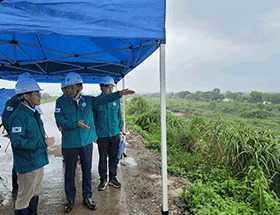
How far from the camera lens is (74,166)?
7.83 ft

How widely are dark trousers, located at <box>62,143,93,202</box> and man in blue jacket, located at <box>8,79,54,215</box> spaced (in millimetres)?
413

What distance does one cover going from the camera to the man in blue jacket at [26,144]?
5.83ft

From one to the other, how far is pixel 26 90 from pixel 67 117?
625mm

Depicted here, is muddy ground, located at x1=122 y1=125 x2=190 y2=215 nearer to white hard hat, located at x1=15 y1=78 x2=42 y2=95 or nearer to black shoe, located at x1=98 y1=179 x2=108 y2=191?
black shoe, located at x1=98 y1=179 x2=108 y2=191

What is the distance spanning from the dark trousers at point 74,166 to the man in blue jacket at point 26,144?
0.41m

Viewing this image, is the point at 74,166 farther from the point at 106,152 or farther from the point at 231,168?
the point at 231,168

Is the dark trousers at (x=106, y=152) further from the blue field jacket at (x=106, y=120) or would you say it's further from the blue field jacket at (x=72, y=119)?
the blue field jacket at (x=72, y=119)

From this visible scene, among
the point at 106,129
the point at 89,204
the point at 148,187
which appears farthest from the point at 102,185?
the point at 106,129

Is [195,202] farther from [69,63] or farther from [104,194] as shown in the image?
[69,63]

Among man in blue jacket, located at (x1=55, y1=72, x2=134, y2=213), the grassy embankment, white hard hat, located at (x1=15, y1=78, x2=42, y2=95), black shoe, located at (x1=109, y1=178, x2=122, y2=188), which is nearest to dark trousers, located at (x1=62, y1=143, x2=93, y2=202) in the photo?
man in blue jacket, located at (x1=55, y1=72, x2=134, y2=213)

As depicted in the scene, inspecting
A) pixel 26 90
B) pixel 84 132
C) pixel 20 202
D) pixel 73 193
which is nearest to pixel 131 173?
pixel 73 193

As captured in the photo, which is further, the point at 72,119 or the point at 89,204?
the point at 89,204

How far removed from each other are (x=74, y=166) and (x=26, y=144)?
0.77m

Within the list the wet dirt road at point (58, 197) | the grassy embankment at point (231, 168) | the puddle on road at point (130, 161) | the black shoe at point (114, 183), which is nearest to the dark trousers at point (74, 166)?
the wet dirt road at point (58, 197)
